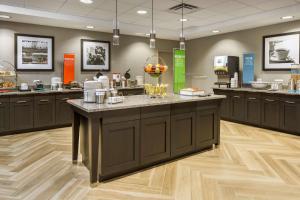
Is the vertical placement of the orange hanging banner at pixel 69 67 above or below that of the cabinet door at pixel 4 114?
above

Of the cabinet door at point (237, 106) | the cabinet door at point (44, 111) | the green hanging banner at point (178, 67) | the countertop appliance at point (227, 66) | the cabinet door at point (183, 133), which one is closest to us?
the cabinet door at point (183, 133)

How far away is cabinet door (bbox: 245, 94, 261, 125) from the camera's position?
5.56 m

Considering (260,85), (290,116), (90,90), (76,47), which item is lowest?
(290,116)

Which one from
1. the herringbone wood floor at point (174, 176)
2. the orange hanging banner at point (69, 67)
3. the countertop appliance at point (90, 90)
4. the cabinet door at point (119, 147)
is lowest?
the herringbone wood floor at point (174, 176)

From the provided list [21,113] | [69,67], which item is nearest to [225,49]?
[69,67]

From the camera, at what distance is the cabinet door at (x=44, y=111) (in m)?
5.18

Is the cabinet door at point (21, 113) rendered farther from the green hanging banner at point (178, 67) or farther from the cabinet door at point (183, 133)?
the green hanging banner at point (178, 67)

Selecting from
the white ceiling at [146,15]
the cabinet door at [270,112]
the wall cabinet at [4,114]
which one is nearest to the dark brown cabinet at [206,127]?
the cabinet door at [270,112]

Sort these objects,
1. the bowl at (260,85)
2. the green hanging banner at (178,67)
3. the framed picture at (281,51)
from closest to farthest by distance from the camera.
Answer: the framed picture at (281,51) → the bowl at (260,85) → the green hanging banner at (178,67)

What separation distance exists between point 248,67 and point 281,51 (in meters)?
0.87

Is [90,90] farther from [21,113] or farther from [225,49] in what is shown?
[225,49]

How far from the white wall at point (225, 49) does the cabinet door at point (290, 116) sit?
97 centimetres

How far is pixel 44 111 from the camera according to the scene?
5.28 metres

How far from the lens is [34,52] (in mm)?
5676
